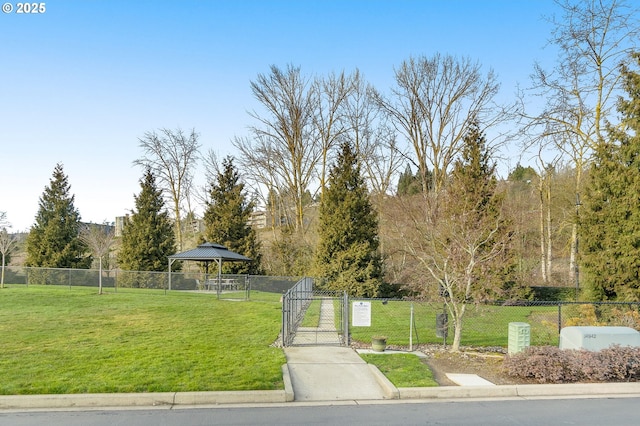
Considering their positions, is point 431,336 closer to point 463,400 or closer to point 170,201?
point 463,400

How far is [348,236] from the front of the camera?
89.4 feet

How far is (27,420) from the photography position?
6074mm

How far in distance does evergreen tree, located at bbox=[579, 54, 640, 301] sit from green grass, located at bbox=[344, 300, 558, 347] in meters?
2.71

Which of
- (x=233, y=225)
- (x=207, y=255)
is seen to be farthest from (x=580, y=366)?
(x=233, y=225)

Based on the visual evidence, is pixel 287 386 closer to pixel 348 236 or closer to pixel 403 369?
pixel 403 369

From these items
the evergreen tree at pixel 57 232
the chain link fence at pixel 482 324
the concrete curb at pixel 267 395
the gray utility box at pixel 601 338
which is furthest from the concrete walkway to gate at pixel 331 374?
the evergreen tree at pixel 57 232

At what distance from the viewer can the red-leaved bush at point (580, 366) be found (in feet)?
26.5

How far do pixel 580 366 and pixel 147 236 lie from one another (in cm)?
3300

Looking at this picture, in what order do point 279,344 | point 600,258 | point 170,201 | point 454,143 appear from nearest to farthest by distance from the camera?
point 279,344 → point 600,258 → point 454,143 → point 170,201

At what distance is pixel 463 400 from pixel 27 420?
21.3 feet

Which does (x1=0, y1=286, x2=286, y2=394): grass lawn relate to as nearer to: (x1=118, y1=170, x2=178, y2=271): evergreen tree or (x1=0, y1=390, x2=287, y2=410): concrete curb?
(x1=0, y1=390, x2=287, y2=410): concrete curb

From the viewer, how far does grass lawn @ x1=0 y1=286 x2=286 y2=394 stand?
748 centimetres

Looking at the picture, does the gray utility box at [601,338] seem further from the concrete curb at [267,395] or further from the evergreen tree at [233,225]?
the evergreen tree at [233,225]

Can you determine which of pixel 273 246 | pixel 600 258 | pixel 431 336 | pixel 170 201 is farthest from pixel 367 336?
pixel 170 201
